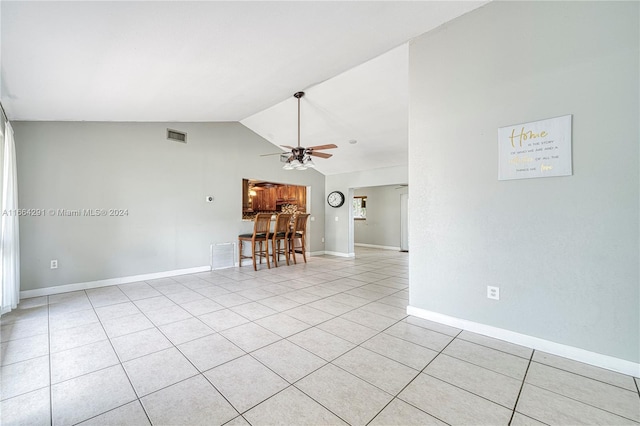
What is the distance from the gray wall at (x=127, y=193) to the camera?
3717 millimetres

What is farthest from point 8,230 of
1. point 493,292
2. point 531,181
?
point 531,181

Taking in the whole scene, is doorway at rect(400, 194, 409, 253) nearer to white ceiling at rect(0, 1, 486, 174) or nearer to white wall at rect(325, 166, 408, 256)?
white wall at rect(325, 166, 408, 256)

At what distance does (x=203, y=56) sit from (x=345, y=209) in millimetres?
5332

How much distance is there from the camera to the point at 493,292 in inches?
98.2

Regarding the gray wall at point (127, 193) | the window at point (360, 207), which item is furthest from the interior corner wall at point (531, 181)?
the window at point (360, 207)

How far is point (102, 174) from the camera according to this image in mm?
4184

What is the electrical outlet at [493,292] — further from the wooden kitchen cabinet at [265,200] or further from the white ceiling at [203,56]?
the wooden kitchen cabinet at [265,200]

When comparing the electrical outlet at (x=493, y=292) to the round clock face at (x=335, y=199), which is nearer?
the electrical outlet at (x=493, y=292)

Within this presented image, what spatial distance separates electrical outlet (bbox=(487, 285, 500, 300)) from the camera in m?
2.47

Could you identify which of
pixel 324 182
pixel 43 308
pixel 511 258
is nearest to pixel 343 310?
pixel 511 258

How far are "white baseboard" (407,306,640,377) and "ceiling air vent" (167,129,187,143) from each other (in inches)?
191

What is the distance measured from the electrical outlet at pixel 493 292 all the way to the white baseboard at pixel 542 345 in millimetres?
280

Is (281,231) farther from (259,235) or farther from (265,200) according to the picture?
(265,200)

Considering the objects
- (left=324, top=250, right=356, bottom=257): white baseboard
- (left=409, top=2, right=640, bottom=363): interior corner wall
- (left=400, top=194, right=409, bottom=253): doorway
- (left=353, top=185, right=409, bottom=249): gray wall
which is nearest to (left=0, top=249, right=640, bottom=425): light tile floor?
(left=409, top=2, right=640, bottom=363): interior corner wall
